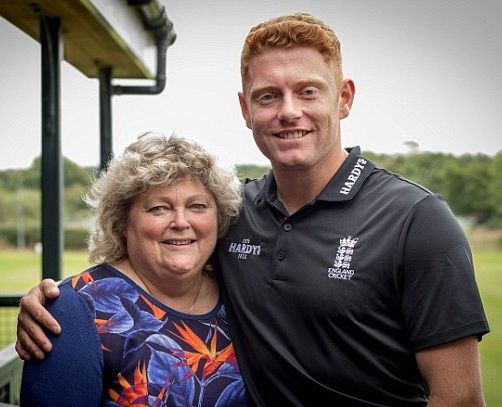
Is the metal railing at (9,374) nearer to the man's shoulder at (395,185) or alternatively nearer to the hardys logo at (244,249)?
the hardys logo at (244,249)

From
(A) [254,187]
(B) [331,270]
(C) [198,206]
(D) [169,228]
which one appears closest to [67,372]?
(D) [169,228]

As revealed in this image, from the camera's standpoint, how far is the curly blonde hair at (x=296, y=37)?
1858mm

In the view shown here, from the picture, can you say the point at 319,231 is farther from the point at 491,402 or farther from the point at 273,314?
the point at 491,402

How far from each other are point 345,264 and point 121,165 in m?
0.73

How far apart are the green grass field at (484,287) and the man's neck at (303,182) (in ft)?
1.70

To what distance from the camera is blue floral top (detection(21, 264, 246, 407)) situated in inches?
66.8

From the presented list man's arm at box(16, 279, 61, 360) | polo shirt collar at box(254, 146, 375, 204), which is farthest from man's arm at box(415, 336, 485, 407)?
man's arm at box(16, 279, 61, 360)

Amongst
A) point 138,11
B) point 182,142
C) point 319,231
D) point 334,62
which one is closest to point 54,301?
point 182,142

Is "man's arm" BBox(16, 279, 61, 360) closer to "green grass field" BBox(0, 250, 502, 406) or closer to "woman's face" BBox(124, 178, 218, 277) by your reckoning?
"woman's face" BBox(124, 178, 218, 277)

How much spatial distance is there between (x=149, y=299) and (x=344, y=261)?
58 cm

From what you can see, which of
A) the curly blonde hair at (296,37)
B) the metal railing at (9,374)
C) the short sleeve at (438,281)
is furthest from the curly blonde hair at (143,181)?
the metal railing at (9,374)

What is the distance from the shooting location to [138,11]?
4.62m

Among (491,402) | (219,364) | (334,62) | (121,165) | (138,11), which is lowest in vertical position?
(491,402)

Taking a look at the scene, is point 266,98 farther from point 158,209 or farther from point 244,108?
point 158,209
